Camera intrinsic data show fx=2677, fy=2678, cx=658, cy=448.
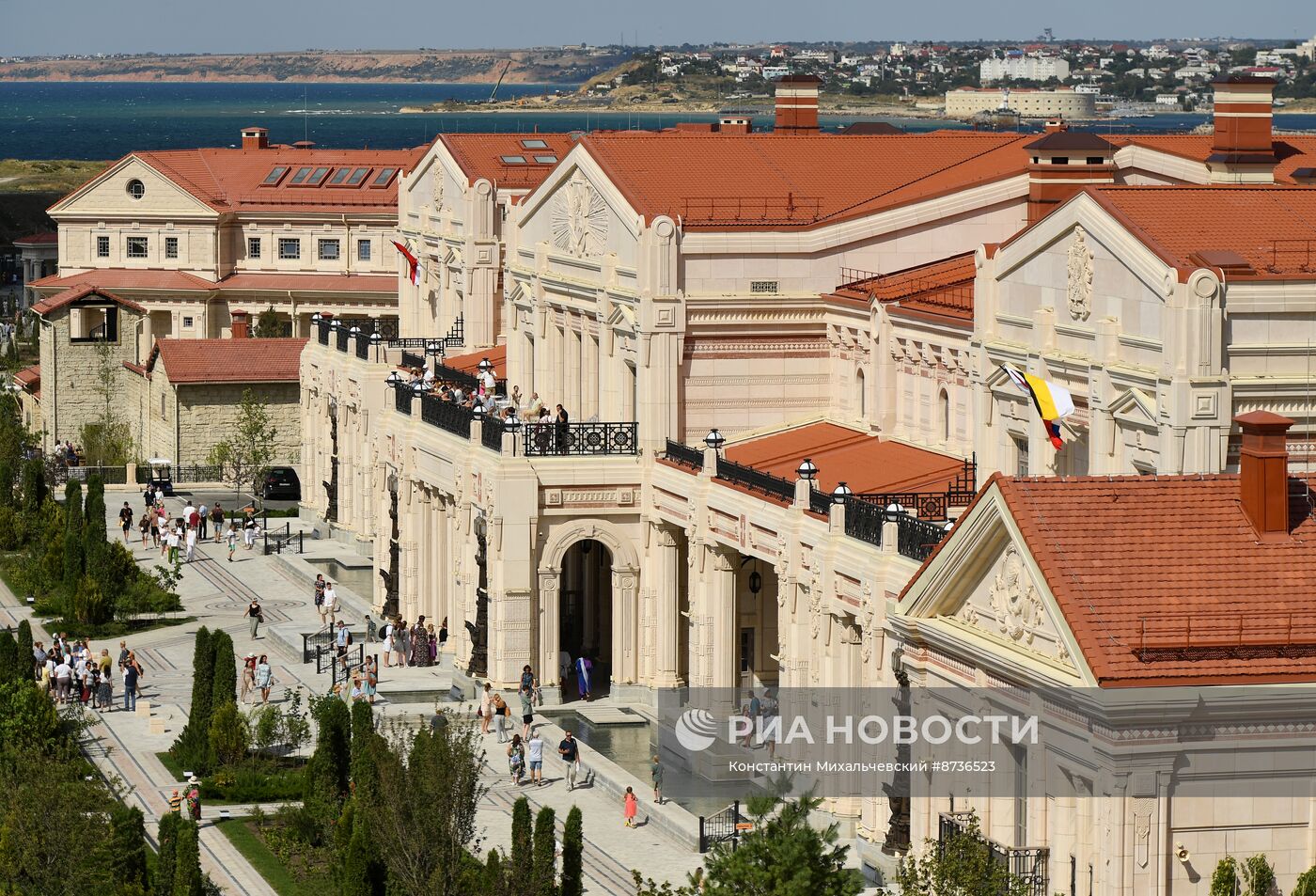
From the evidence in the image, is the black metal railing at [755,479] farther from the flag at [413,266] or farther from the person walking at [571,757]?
the flag at [413,266]

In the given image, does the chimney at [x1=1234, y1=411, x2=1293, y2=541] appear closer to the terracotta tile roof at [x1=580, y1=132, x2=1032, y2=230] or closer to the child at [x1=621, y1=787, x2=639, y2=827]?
the child at [x1=621, y1=787, x2=639, y2=827]

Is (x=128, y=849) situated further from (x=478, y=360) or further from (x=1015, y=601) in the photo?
(x=478, y=360)

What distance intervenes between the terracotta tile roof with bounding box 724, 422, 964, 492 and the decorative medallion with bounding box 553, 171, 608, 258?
708cm

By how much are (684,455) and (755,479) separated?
17.1 ft

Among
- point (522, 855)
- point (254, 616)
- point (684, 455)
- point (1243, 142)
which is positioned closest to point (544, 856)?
point (522, 855)

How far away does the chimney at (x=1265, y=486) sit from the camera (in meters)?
38.3

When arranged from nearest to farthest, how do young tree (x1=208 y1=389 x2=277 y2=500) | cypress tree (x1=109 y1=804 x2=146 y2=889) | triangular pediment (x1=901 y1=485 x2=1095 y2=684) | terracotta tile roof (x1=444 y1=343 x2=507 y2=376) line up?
1. triangular pediment (x1=901 y1=485 x2=1095 y2=684)
2. cypress tree (x1=109 y1=804 x2=146 y2=889)
3. terracotta tile roof (x1=444 y1=343 x2=507 y2=376)
4. young tree (x1=208 y1=389 x2=277 y2=500)

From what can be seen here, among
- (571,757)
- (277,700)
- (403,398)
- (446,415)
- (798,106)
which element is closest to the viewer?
(571,757)

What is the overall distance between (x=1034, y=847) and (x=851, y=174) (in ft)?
102

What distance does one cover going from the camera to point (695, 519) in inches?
2327

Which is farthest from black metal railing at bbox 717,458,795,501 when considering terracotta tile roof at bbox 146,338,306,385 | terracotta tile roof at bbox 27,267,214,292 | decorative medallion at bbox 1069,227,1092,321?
terracotta tile roof at bbox 27,267,214,292

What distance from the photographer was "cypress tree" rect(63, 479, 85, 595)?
7631 cm

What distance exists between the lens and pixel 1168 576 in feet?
121

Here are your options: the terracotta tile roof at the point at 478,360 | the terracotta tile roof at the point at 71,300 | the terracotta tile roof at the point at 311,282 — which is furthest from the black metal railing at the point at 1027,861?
the terracotta tile roof at the point at 311,282
